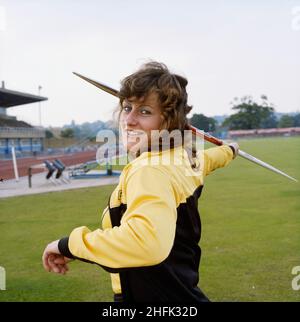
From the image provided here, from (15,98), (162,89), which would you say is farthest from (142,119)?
(15,98)

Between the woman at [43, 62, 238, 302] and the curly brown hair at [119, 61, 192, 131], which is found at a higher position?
the curly brown hair at [119, 61, 192, 131]

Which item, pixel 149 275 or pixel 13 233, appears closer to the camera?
pixel 149 275

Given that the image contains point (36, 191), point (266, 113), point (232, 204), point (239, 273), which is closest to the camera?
point (239, 273)

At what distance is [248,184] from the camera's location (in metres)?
9.98

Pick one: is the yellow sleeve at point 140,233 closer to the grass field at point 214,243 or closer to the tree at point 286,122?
the grass field at point 214,243

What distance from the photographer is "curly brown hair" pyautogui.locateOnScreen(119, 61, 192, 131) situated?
1.36 meters

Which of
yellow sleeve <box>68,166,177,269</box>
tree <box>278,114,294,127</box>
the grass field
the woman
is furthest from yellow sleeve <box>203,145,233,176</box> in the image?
tree <box>278,114,294,127</box>

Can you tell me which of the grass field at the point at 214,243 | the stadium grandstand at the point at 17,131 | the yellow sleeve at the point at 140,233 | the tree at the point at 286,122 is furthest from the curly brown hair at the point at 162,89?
the tree at the point at 286,122

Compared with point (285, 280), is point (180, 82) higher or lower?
higher

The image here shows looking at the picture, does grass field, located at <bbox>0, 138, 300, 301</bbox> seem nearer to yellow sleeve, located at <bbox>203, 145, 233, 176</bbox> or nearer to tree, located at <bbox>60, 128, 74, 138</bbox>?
yellow sleeve, located at <bbox>203, 145, 233, 176</bbox>
